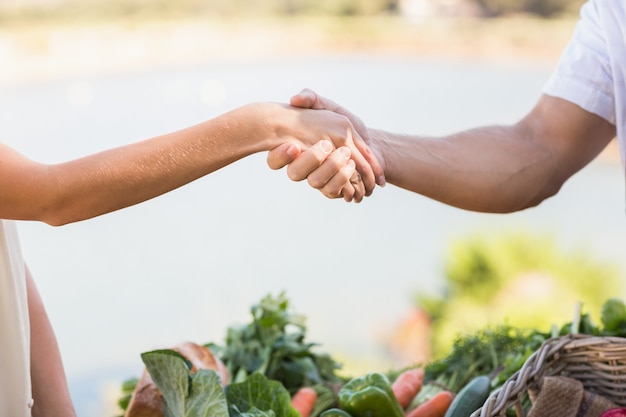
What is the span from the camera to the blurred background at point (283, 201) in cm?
454

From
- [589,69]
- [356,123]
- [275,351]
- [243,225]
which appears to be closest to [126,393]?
[275,351]

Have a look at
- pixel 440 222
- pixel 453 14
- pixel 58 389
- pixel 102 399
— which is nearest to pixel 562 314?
pixel 58 389

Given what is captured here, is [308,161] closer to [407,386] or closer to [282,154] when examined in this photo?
[282,154]

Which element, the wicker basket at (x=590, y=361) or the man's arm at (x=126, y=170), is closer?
the man's arm at (x=126, y=170)

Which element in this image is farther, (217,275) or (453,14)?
(453,14)

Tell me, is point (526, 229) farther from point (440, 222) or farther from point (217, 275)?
point (440, 222)

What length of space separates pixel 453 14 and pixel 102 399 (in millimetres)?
6932

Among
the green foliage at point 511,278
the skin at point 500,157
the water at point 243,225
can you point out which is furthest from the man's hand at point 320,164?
the water at point 243,225

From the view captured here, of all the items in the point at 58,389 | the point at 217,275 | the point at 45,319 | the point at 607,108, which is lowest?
the point at 58,389

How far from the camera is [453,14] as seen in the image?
409 inches

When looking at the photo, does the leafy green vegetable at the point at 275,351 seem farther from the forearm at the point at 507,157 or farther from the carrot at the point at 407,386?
the forearm at the point at 507,157

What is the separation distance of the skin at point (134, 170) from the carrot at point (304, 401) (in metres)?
0.43

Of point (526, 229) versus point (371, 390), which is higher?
point (526, 229)

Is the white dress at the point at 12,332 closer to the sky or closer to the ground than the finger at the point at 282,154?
closer to the ground
